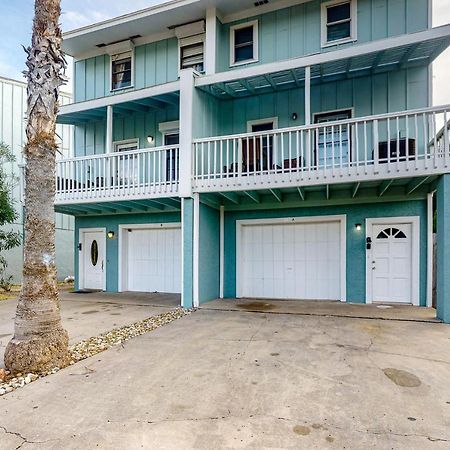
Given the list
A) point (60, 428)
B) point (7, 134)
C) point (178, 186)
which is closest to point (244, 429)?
point (60, 428)

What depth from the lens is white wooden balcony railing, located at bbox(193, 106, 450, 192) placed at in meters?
6.45

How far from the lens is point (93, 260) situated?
37.1 feet

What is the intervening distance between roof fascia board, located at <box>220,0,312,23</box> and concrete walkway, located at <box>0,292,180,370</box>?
7.87 m

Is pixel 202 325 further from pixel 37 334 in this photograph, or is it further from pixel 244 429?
pixel 244 429

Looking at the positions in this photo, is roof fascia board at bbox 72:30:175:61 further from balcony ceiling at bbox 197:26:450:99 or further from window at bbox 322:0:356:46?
window at bbox 322:0:356:46

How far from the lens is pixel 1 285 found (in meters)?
11.9

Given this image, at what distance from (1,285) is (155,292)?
5855 millimetres

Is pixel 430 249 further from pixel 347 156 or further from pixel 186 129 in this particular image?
pixel 186 129

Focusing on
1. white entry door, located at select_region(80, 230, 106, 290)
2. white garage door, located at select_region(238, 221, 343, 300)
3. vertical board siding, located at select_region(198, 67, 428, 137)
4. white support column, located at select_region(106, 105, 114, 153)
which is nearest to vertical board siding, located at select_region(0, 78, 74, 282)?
white entry door, located at select_region(80, 230, 106, 290)

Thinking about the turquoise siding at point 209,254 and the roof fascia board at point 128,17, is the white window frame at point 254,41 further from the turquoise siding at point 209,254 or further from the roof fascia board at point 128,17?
the turquoise siding at point 209,254

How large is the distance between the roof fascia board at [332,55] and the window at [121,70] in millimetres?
3868

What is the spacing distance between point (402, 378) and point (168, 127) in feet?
28.4

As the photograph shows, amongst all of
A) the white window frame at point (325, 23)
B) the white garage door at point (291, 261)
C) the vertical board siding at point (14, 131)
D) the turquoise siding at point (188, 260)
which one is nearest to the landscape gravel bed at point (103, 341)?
the turquoise siding at point (188, 260)

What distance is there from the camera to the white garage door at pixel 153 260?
34.0ft
